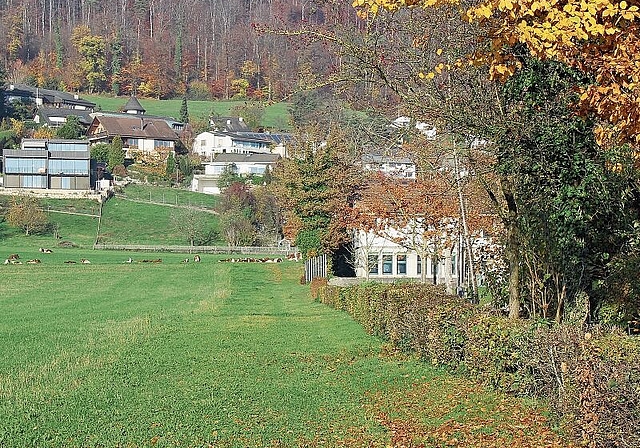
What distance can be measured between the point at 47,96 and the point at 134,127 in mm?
22112

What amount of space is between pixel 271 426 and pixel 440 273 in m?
39.2

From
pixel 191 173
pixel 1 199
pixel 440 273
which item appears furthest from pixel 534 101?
pixel 191 173

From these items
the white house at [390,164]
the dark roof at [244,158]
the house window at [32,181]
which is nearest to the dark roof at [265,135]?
the dark roof at [244,158]

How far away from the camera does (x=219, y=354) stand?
53.4ft

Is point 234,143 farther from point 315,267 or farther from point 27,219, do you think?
point 315,267

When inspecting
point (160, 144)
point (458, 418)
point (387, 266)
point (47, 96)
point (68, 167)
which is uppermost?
point (47, 96)

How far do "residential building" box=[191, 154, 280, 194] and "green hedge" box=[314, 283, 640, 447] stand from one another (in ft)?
284

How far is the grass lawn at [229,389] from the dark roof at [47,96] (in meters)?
112

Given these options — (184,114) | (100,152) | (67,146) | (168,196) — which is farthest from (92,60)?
(168,196)

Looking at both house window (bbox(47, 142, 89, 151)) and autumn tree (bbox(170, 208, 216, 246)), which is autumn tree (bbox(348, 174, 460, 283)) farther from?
house window (bbox(47, 142, 89, 151))

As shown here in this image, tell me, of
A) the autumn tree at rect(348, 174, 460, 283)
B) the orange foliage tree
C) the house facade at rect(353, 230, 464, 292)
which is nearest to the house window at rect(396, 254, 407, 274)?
the house facade at rect(353, 230, 464, 292)

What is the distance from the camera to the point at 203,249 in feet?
258

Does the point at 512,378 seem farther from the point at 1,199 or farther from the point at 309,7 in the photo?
the point at 1,199

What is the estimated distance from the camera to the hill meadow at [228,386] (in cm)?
953
